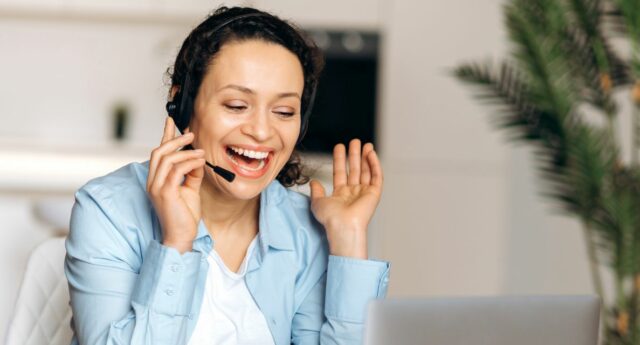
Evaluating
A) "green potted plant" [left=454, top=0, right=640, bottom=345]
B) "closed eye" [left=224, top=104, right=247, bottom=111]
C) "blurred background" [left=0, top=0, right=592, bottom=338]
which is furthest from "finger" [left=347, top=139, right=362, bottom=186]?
"blurred background" [left=0, top=0, right=592, bottom=338]

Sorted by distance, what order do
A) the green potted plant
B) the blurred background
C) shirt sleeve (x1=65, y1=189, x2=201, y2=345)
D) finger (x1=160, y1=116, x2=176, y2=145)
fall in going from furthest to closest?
the blurred background, the green potted plant, finger (x1=160, y1=116, x2=176, y2=145), shirt sleeve (x1=65, y1=189, x2=201, y2=345)

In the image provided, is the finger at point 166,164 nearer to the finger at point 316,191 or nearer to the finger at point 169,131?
the finger at point 169,131

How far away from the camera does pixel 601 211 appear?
3.48 metres

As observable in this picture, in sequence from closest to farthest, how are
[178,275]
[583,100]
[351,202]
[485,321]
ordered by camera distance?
1. [485,321]
2. [178,275]
3. [351,202]
4. [583,100]

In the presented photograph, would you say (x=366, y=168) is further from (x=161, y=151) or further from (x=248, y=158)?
(x=161, y=151)

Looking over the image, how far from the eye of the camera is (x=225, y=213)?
1.82 metres

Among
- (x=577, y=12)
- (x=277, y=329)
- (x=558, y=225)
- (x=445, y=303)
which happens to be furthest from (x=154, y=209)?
(x=558, y=225)

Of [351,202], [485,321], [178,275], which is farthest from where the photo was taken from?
[351,202]

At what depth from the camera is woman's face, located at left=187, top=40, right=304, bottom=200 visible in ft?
5.57

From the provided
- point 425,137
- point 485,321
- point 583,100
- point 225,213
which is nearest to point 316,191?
point 225,213

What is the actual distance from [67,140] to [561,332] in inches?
175

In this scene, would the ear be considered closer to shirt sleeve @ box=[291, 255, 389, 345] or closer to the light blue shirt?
the light blue shirt

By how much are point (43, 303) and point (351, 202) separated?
55 centimetres

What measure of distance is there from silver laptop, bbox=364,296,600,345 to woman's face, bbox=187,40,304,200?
2.13 ft
